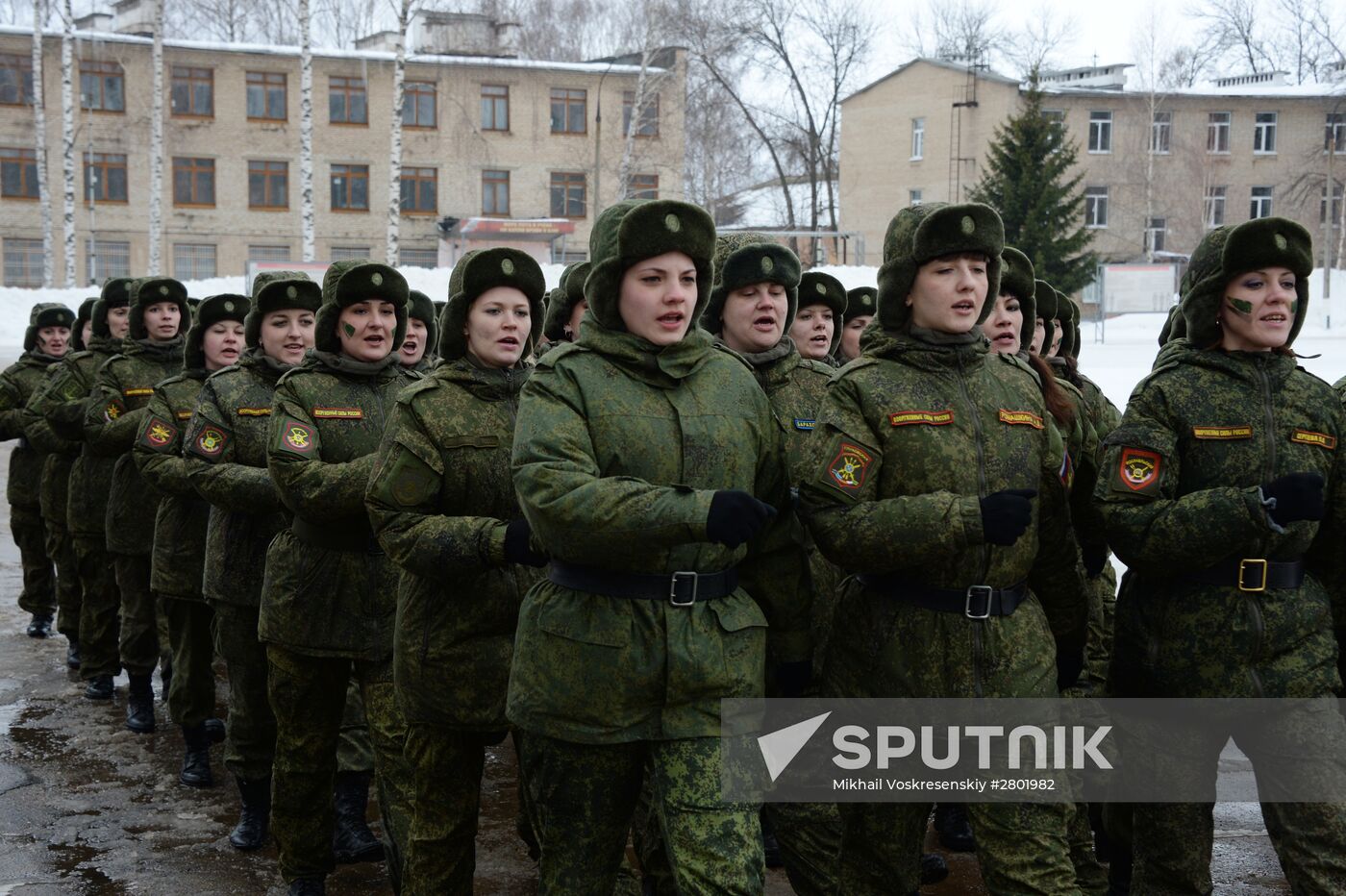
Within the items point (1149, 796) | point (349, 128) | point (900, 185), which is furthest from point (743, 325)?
point (900, 185)

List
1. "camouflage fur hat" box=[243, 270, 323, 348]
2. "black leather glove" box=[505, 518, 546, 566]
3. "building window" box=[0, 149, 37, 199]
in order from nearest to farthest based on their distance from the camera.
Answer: "black leather glove" box=[505, 518, 546, 566] < "camouflage fur hat" box=[243, 270, 323, 348] < "building window" box=[0, 149, 37, 199]

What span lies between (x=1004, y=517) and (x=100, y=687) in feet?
22.1

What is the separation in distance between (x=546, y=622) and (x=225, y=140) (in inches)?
1748

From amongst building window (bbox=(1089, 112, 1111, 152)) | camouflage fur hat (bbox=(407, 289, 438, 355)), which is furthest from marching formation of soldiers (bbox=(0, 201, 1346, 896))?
building window (bbox=(1089, 112, 1111, 152))

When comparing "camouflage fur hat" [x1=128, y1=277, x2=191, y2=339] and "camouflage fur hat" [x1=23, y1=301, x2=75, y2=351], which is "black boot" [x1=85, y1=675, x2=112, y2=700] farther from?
"camouflage fur hat" [x1=23, y1=301, x2=75, y2=351]

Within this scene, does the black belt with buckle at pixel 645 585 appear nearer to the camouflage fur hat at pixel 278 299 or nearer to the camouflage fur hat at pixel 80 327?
the camouflage fur hat at pixel 278 299

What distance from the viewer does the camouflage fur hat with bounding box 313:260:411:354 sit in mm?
5438

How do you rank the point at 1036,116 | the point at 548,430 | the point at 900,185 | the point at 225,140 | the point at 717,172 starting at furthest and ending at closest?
the point at 717,172
the point at 900,185
the point at 225,140
the point at 1036,116
the point at 548,430

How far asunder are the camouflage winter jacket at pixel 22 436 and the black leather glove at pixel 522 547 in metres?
7.59

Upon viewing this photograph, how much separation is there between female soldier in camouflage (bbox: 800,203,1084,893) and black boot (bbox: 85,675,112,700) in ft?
19.4

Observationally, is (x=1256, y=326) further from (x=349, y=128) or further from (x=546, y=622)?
(x=349, y=128)

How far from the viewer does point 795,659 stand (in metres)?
4.14

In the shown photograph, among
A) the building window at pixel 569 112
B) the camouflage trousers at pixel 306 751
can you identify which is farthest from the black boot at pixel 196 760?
the building window at pixel 569 112

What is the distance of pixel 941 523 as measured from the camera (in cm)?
377
